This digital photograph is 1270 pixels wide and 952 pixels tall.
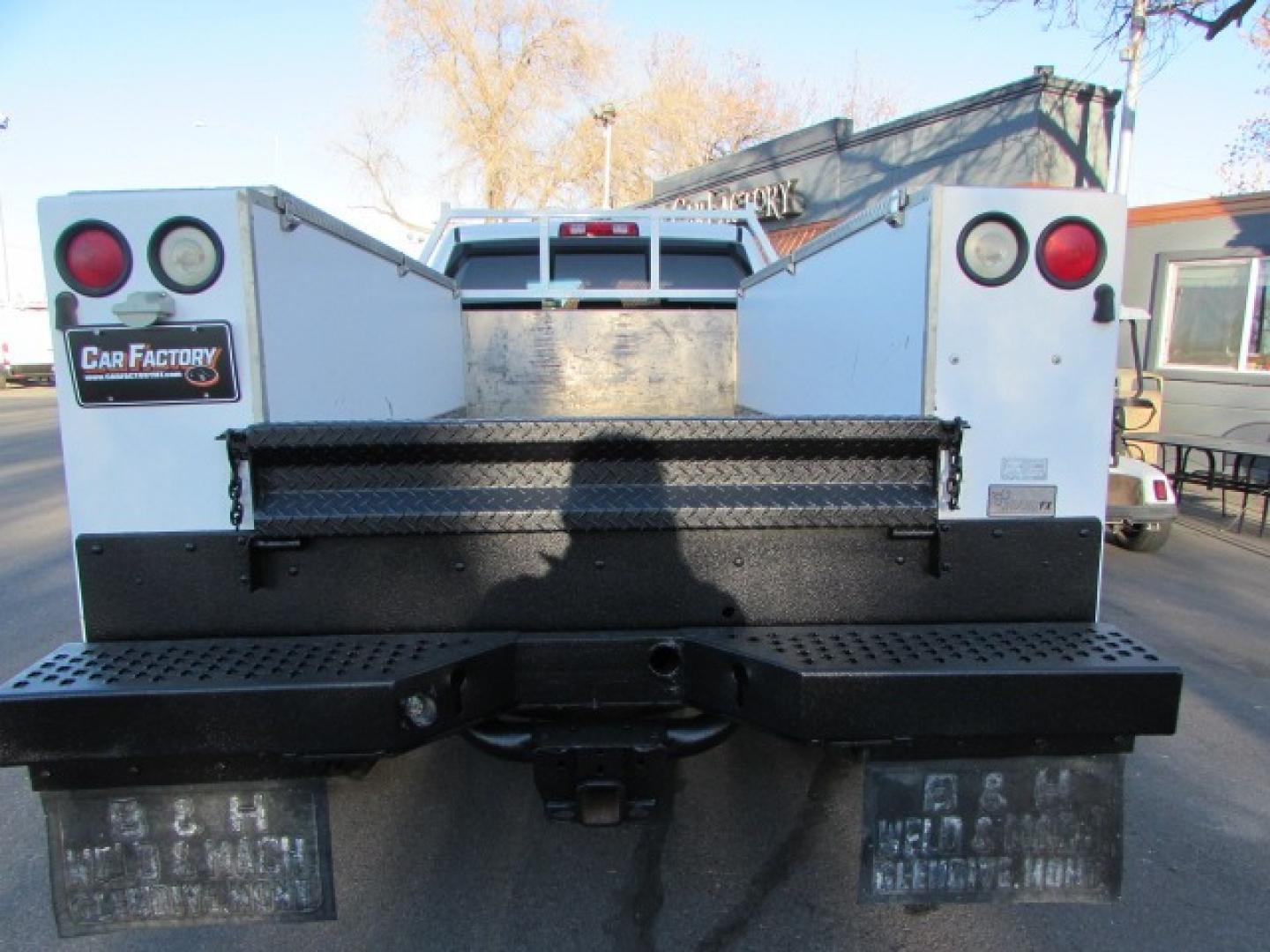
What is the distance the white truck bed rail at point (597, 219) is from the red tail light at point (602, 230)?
0.04m

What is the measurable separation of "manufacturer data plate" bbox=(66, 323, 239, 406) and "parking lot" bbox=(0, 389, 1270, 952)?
1.65 m

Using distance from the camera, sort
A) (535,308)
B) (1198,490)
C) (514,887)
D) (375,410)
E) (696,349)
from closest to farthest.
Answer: (514,887), (375,410), (696,349), (535,308), (1198,490)

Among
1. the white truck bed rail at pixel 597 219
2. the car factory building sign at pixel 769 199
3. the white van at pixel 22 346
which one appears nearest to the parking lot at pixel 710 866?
the white truck bed rail at pixel 597 219

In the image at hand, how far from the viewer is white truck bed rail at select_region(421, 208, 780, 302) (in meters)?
5.28

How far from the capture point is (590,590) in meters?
2.20

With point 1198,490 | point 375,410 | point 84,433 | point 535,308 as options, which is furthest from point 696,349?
point 1198,490

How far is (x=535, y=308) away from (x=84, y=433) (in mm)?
3593

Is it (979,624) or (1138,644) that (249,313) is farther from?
(1138,644)

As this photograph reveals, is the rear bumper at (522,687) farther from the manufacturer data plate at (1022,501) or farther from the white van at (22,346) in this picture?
the white van at (22,346)

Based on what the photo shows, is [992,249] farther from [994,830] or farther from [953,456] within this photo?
[994,830]

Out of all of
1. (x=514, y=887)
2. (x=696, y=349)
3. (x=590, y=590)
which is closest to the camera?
(x=590, y=590)

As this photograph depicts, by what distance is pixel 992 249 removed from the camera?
2191mm

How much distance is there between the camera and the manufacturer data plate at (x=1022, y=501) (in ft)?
7.23

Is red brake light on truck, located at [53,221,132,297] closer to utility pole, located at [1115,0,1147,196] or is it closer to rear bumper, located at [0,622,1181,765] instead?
rear bumper, located at [0,622,1181,765]
